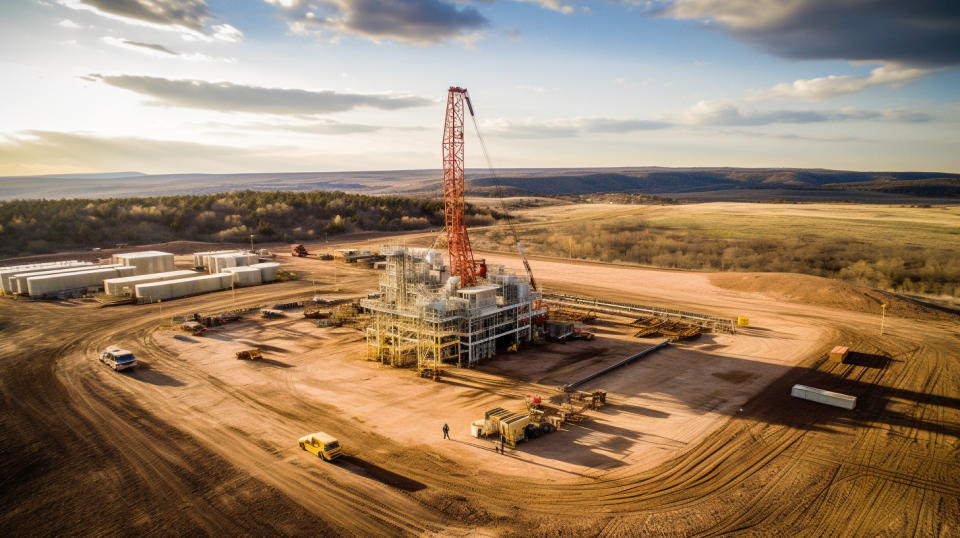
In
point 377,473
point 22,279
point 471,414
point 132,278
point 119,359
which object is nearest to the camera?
point 377,473

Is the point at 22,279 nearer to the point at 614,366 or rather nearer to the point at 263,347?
the point at 263,347

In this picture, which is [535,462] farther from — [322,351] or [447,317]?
[322,351]

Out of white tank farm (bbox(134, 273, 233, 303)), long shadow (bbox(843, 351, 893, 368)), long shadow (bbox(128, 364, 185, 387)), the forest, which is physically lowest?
long shadow (bbox(843, 351, 893, 368))

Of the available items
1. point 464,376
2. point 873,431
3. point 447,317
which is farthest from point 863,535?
point 447,317

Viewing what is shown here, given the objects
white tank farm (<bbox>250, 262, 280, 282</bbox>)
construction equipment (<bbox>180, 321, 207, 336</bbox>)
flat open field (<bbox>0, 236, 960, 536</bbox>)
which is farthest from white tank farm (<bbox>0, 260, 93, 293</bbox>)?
construction equipment (<bbox>180, 321, 207, 336</bbox>)

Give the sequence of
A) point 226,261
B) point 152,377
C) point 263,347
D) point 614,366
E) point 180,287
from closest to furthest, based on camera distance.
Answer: point 152,377 < point 614,366 < point 263,347 < point 180,287 < point 226,261

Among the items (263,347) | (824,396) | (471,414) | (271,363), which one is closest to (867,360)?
(824,396)

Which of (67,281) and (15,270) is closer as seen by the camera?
(67,281)

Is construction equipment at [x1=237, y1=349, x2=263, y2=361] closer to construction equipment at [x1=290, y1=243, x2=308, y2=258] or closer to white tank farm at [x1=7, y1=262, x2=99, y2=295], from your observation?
white tank farm at [x1=7, y1=262, x2=99, y2=295]
